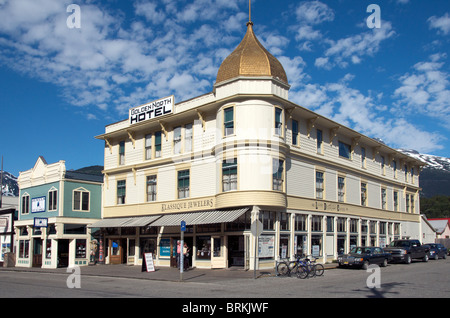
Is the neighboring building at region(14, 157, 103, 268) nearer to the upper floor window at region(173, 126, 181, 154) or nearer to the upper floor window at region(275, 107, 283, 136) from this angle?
the upper floor window at region(173, 126, 181, 154)

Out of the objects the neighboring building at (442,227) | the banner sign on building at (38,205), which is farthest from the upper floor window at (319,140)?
the neighboring building at (442,227)

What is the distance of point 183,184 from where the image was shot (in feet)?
106

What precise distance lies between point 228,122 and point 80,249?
1749 centimetres

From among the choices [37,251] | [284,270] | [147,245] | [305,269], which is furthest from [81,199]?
[305,269]

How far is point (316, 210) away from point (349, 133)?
8071 millimetres

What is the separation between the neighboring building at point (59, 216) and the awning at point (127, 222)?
4.76 feet

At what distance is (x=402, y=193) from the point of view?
4731 centimetres

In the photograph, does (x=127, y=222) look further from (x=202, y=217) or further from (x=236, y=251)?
(x=236, y=251)

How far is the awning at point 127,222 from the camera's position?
108ft
